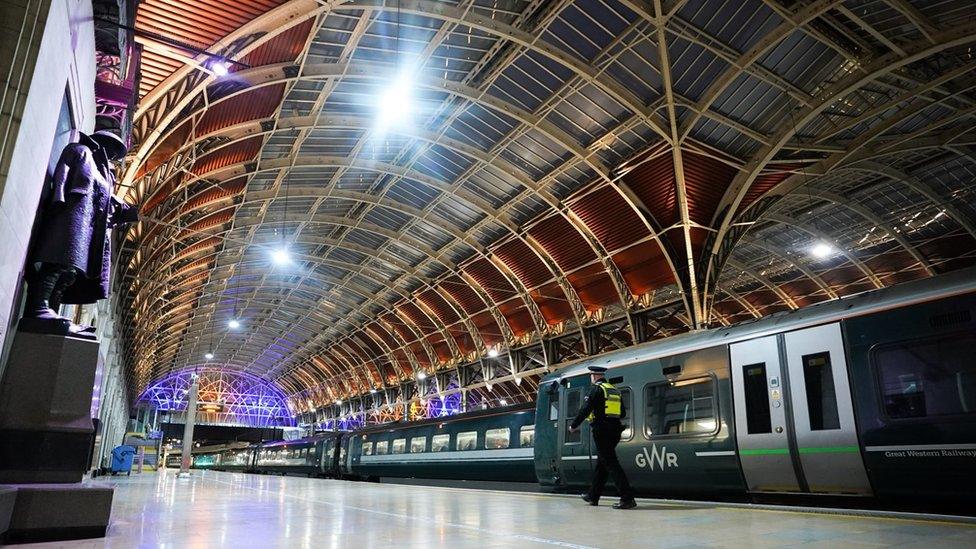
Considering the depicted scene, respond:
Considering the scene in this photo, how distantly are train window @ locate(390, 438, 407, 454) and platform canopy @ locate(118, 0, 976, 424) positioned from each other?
368 inches

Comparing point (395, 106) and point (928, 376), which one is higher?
point (395, 106)

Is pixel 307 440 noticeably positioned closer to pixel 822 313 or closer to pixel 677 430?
pixel 677 430

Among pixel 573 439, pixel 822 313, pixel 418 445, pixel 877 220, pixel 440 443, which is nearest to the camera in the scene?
pixel 822 313

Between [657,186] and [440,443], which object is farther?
[657,186]

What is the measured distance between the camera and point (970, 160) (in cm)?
2342

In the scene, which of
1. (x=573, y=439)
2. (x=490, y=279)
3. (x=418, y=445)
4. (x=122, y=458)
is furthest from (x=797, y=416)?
(x=122, y=458)

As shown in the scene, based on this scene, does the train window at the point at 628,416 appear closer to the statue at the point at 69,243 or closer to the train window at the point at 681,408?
the train window at the point at 681,408

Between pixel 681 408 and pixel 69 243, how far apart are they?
847cm

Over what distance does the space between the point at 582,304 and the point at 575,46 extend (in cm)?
1533

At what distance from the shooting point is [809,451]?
7473 mm

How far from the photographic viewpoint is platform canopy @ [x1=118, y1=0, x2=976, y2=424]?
16438mm

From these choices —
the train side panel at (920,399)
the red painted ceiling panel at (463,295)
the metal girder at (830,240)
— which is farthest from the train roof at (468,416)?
the metal girder at (830,240)

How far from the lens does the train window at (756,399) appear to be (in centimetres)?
809

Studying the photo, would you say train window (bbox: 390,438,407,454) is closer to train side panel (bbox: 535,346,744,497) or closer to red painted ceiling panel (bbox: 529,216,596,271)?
red painted ceiling panel (bbox: 529,216,596,271)
